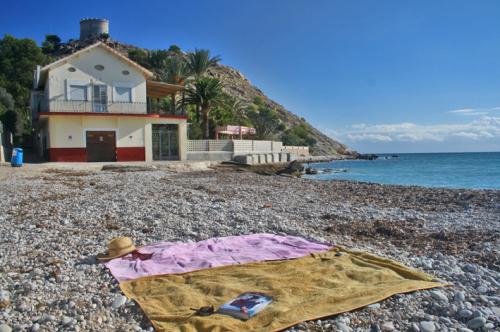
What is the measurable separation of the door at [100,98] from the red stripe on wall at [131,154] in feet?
10.6

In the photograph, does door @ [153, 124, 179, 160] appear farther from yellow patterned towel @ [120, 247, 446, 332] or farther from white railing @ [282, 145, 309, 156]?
yellow patterned towel @ [120, 247, 446, 332]

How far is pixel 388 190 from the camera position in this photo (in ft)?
63.5

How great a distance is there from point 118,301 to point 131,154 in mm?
28127

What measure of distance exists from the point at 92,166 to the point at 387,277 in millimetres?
23444

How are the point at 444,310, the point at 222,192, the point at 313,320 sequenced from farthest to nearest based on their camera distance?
the point at 222,192 → the point at 444,310 → the point at 313,320

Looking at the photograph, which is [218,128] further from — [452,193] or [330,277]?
[330,277]

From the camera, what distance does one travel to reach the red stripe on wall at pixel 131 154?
3142 cm

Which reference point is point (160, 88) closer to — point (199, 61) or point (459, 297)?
point (199, 61)

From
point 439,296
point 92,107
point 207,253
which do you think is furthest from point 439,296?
point 92,107

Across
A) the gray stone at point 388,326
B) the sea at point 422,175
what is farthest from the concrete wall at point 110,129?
the gray stone at point 388,326

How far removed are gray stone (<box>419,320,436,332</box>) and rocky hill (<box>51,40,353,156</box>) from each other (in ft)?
260

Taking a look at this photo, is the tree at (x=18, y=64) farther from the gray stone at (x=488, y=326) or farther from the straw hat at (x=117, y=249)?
the gray stone at (x=488, y=326)

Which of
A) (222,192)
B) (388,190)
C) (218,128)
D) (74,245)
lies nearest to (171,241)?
(74,245)

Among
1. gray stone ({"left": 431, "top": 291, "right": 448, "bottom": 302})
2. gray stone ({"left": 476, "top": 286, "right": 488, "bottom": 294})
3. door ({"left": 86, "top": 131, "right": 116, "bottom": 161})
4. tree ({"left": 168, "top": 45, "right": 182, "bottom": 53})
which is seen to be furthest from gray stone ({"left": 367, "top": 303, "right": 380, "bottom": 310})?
tree ({"left": 168, "top": 45, "right": 182, "bottom": 53})
